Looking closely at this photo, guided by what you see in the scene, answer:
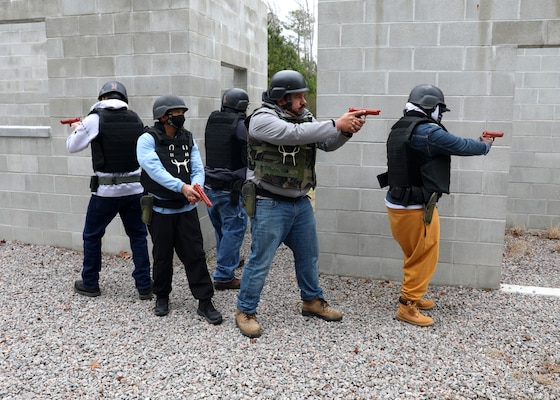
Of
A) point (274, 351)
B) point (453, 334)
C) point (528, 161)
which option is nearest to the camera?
point (274, 351)

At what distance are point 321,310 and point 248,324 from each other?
0.62m

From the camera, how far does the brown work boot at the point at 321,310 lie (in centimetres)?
407

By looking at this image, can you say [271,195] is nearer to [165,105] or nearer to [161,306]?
[165,105]

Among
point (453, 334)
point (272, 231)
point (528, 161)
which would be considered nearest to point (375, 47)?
point (272, 231)

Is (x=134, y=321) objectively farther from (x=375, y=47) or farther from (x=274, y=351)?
(x=375, y=47)

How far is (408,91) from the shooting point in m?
4.74

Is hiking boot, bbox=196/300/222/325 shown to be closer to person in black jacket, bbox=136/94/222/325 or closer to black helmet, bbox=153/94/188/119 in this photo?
person in black jacket, bbox=136/94/222/325

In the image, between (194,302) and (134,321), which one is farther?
(194,302)

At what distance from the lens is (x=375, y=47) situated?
15.6 feet

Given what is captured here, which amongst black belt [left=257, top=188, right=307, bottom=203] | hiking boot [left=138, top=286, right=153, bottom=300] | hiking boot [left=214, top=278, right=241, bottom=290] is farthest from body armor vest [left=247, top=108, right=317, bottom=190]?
hiking boot [left=138, top=286, right=153, bottom=300]

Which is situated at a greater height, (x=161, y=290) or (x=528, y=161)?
(x=528, y=161)

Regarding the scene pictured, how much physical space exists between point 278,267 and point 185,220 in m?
1.80

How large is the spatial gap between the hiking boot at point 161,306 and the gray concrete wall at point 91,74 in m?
1.77

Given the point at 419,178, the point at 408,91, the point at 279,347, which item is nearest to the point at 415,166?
the point at 419,178
